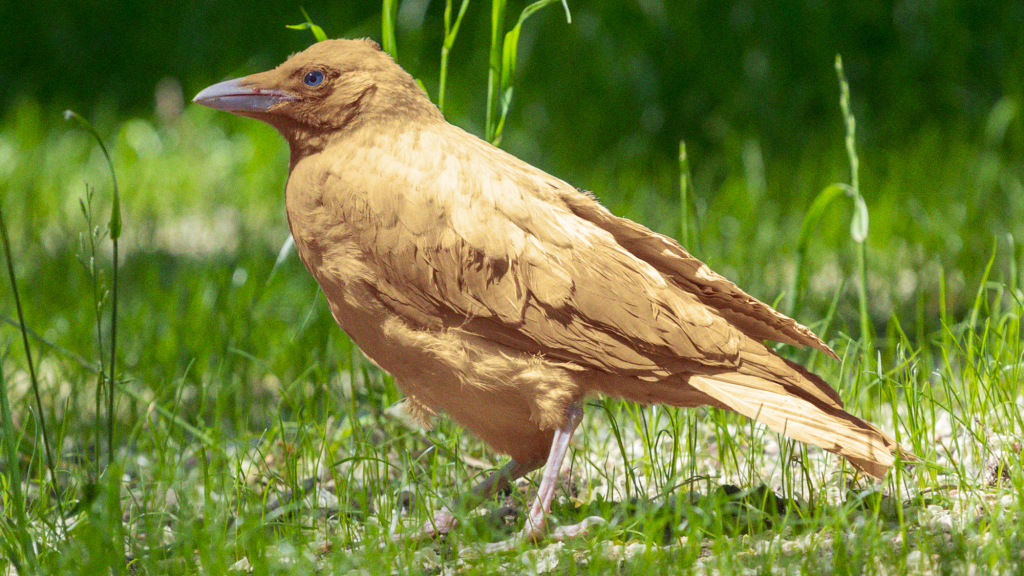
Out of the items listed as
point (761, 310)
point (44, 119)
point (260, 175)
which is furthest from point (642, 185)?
point (44, 119)

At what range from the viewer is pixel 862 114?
657 centimetres

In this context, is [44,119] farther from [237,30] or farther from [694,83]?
[694,83]

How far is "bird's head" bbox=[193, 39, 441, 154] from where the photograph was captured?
8.45 ft

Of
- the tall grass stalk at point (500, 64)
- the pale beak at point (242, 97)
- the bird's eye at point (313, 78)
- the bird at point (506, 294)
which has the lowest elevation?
A: the bird at point (506, 294)

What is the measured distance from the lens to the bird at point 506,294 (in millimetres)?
2387

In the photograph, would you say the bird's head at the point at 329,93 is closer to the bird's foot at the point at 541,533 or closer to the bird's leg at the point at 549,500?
the bird's leg at the point at 549,500

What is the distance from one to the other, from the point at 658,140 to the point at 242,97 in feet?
14.1

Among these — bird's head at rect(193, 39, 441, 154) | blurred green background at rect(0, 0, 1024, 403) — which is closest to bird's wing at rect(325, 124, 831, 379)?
bird's head at rect(193, 39, 441, 154)

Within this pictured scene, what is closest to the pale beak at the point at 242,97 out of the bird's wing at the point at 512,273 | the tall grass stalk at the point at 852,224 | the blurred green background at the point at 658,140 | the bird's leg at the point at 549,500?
the bird's wing at the point at 512,273

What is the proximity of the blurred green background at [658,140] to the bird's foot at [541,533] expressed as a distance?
6.50 ft

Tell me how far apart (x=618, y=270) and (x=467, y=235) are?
0.36 metres

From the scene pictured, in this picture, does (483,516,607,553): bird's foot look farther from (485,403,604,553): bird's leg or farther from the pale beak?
the pale beak

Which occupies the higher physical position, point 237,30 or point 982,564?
point 237,30

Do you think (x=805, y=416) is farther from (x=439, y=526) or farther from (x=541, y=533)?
(x=439, y=526)
